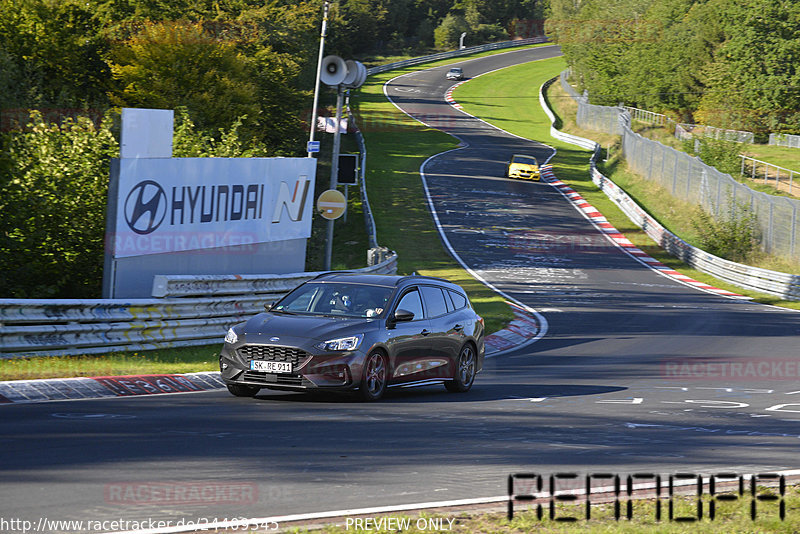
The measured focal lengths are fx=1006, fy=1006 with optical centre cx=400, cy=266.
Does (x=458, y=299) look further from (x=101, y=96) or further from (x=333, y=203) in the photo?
(x=101, y=96)

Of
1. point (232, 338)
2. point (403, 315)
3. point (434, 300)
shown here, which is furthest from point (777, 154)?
point (232, 338)

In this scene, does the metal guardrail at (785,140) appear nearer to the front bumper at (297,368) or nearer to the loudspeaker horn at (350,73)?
the loudspeaker horn at (350,73)

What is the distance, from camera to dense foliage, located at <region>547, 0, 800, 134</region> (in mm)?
78250

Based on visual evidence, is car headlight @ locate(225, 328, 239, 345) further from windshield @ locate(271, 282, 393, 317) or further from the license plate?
windshield @ locate(271, 282, 393, 317)

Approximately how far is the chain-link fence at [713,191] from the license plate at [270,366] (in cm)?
3069

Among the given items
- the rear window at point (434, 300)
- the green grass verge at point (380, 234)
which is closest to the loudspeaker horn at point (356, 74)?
the green grass verge at point (380, 234)

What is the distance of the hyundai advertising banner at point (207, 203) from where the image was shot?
1636 cm

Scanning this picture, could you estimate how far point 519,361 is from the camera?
1914cm

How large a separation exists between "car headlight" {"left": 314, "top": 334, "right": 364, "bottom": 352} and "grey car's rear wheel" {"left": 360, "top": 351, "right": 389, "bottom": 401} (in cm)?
27

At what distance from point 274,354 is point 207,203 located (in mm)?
7560

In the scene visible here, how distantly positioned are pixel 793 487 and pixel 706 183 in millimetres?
41459

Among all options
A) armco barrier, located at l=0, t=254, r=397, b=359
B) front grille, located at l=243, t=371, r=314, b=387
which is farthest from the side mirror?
armco barrier, located at l=0, t=254, r=397, b=359

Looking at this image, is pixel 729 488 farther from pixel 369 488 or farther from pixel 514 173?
pixel 514 173

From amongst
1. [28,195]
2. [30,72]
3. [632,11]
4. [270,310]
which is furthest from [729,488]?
[632,11]
